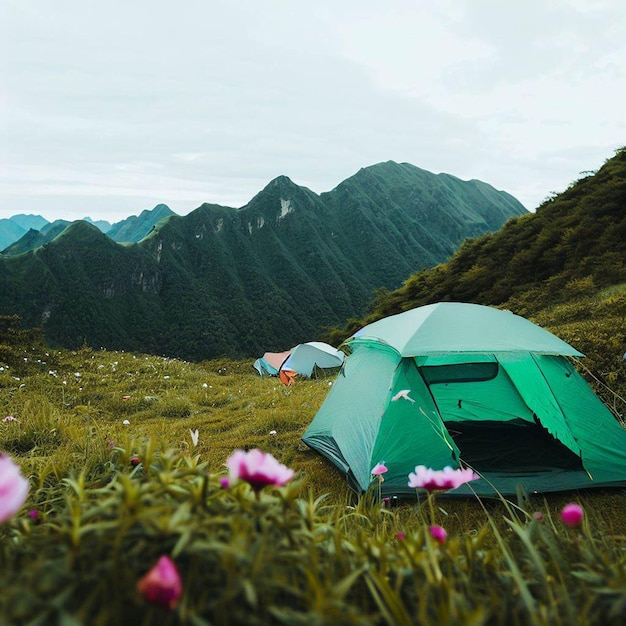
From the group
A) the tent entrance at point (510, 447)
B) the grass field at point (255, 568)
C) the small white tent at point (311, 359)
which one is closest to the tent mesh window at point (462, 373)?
the tent entrance at point (510, 447)

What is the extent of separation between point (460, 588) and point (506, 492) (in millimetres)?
3122

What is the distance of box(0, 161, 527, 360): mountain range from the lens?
3679 inches

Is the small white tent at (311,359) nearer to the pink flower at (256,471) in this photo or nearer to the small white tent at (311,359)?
the small white tent at (311,359)

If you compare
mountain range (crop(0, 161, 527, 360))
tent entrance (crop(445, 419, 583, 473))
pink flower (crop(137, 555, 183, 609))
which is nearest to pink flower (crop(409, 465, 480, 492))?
pink flower (crop(137, 555, 183, 609))

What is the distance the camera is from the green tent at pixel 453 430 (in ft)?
12.6

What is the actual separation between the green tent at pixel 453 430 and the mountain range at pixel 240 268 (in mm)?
80575

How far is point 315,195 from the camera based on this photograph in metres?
170

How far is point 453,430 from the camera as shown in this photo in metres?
5.07

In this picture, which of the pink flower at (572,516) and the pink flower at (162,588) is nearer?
the pink flower at (162,588)

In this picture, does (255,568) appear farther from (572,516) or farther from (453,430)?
(453,430)

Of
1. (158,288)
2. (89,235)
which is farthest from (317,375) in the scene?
(89,235)

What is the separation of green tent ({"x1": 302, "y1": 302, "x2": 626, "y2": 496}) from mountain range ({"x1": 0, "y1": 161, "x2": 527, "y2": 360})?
8058 cm

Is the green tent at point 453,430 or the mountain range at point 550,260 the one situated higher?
the mountain range at point 550,260

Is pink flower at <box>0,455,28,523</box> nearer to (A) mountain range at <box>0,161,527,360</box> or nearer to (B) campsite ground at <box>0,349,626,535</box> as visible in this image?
(B) campsite ground at <box>0,349,626,535</box>
